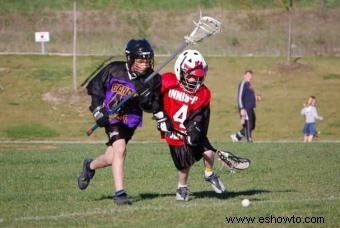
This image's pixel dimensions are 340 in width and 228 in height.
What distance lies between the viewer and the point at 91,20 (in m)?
47.7

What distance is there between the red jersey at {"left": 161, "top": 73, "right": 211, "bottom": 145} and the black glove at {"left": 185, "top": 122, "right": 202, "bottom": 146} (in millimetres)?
130

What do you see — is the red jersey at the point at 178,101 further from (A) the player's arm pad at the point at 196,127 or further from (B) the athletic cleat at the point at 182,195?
(B) the athletic cleat at the point at 182,195

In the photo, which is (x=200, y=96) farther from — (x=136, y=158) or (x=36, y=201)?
(x=136, y=158)

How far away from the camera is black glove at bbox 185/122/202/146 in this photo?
32.9 ft

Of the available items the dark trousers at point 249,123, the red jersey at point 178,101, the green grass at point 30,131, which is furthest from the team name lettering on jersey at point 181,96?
the green grass at point 30,131

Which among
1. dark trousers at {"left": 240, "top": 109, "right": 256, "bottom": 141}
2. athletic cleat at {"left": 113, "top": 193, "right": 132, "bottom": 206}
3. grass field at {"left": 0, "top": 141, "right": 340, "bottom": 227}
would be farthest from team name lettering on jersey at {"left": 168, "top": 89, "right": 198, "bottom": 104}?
dark trousers at {"left": 240, "top": 109, "right": 256, "bottom": 141}

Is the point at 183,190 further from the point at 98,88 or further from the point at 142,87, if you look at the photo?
the point at 98,88

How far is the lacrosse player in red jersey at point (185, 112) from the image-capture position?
32.7 feet

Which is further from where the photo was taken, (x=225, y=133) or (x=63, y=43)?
(x=63, y=43)

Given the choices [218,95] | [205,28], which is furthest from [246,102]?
[205,28]

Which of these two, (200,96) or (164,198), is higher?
(200,96)

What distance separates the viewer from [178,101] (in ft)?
33.1

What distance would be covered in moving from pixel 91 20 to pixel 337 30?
13385 mm

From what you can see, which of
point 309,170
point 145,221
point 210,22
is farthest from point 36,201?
point 309,170
